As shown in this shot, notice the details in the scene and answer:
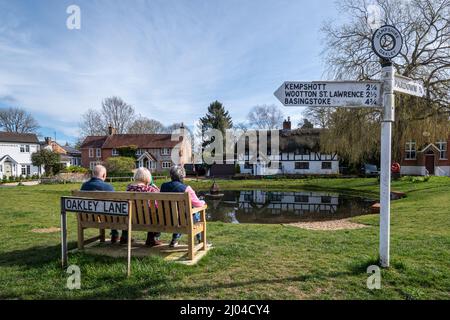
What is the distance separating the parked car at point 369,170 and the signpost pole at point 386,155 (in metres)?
33.4

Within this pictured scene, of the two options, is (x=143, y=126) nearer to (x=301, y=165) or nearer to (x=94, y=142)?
(x=94, y=142)

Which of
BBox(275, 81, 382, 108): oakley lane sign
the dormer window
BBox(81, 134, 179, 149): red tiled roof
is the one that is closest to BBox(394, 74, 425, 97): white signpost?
BBox(275, 81, 382, 108): oakley lane sign

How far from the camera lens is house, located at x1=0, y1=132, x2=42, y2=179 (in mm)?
42969

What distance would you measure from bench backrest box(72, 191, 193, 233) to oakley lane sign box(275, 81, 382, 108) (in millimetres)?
2131

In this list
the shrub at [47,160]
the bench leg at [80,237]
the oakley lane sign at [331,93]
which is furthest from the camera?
the shrub at [47,160]

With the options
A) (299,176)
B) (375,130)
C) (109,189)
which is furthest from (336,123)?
(109,189)

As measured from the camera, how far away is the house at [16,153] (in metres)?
43.0

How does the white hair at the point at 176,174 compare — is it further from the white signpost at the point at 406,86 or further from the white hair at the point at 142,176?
the white signpost at the point at 406,86

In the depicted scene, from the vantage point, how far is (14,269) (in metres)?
4.18

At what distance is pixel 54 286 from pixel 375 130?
875 inches

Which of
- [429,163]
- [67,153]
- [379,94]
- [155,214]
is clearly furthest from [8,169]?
[429,163]

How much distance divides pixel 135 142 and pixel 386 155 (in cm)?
4858

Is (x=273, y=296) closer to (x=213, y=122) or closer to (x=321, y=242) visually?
(x=321, y=242)

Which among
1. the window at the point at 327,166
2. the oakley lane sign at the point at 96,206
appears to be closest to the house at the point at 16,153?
the window at the point at 327,166
